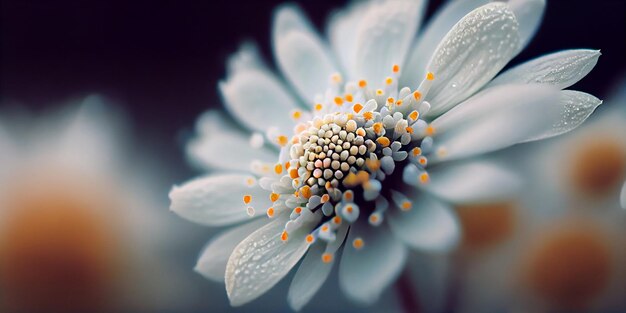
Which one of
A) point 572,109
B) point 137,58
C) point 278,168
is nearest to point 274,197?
point 278,168

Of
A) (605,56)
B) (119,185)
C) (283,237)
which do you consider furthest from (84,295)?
(605,56)

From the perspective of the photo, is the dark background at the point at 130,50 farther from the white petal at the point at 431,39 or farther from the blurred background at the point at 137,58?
the white petal at the point at 431,39

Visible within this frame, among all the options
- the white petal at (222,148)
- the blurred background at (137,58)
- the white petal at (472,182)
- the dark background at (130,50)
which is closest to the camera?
the white petal at (472,182)

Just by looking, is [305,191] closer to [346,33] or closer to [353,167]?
[353,167]

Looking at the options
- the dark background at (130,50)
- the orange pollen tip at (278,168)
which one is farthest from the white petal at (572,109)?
the dark background at (130,50)

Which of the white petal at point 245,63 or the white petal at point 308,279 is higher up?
the white petal at point 245,63

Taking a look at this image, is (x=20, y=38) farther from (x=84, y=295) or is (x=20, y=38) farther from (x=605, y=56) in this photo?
(x=605, y=56)

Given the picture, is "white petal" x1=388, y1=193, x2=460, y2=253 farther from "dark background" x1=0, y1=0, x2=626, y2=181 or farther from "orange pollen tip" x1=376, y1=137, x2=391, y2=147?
"dark background" x1=0, y1=0, x2=626, y2=181
